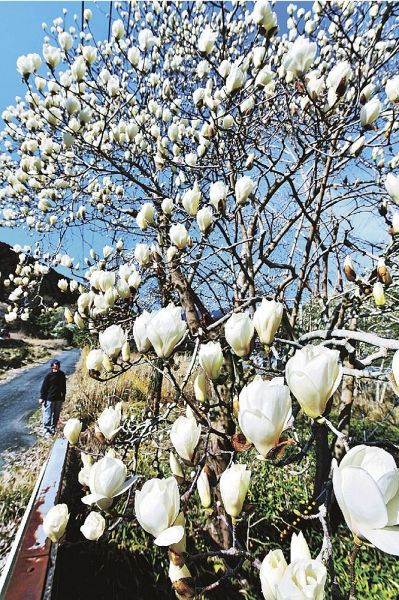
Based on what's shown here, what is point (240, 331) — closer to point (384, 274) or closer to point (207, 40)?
point (384, 274)

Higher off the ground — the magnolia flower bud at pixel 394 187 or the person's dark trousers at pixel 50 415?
the magnolia flower bud at pixel 394 187

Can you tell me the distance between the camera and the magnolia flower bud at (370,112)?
4.53 feet

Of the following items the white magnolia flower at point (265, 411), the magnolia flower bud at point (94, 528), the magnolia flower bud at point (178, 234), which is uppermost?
the magnolia flower bud at point (178, 234)

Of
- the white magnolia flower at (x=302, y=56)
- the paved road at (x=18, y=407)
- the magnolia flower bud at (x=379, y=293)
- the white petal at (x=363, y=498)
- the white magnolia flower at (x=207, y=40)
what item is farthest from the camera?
the paved road at (x=18, y=407)

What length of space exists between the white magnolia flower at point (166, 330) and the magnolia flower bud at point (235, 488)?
35 cm

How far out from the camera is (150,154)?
3.08m

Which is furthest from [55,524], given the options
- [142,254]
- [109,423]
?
[142,254]

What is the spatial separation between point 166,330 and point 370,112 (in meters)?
1.15

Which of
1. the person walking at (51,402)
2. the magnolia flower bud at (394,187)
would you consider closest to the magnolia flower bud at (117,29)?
the magnolia flower bud at (394,187)

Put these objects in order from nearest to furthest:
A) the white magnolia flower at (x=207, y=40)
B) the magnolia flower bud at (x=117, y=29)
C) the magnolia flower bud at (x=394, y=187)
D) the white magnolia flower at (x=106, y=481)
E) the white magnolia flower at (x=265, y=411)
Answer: the white magnolia flower at (x=265, y=411), the white magnolia flower at (x=106, y=481), the magnolia flower bud at (x=394, y=187), the white magnolia flower at (x=207, y=40), the magnolia flower bud at (x=117, y=29)

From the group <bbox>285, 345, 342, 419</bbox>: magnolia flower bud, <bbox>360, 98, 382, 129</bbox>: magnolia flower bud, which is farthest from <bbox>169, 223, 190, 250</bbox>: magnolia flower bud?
<bbox>285, 345, 342, 419</bbox>: magnolia flower bud

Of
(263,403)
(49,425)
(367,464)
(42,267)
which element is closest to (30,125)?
(42,267)

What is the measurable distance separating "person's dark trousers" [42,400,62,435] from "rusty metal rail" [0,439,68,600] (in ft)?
10.9

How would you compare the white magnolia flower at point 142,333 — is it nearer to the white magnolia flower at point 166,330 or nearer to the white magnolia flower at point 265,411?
the white magnolia flower at point 166,330
